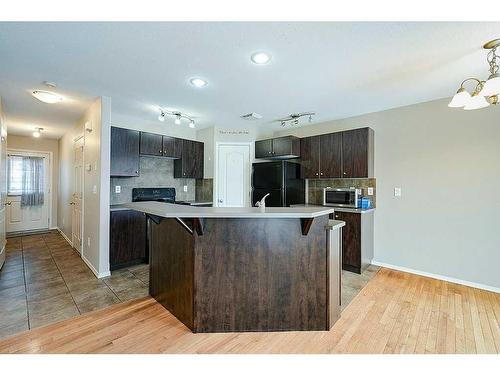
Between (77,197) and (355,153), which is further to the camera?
(77,197)

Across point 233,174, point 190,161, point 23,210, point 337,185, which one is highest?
point 190,161

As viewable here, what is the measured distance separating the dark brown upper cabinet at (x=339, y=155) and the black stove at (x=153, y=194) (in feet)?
8.65

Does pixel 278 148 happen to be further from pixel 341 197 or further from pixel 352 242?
pixel 352 242

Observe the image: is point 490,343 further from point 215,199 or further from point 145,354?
point 215,199

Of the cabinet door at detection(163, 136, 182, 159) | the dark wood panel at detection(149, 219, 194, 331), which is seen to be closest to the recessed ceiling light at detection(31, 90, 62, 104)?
the cabinet door at detection(163, 136, 182, 159)

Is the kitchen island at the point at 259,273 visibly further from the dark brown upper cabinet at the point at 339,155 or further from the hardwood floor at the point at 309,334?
the dark brown upper cabinet at the point at 339,155

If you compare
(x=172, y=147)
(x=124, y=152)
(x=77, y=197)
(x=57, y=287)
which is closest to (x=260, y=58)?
(x=124, y=152)

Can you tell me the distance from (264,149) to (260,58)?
8.26 ft

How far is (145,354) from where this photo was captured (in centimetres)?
165

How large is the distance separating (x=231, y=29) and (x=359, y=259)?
10.5ft

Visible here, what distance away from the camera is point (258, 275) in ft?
6.37

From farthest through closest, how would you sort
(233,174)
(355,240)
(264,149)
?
(233,174)
(264,149)
(355,240)

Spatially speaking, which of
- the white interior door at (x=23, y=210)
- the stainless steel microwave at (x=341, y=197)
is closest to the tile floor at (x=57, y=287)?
the stainless steel microwave at (x=341, y=197)
